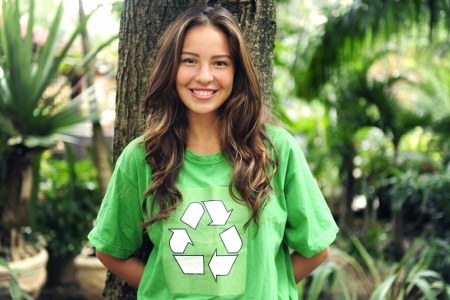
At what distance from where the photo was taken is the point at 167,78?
1.83 metres

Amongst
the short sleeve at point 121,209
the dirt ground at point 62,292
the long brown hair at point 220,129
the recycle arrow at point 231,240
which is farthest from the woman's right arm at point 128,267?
the dirt ground at point 62,292

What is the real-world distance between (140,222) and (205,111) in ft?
1.18

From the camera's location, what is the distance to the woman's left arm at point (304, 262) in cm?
195

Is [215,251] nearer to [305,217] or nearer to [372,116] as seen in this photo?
[305,217]

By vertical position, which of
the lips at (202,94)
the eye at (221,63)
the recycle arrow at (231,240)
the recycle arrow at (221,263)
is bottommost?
the recycle arrow at (221,263)

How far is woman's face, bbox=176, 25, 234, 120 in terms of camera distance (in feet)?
5.81

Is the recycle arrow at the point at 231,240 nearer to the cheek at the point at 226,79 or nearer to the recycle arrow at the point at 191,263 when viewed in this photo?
the recycle arrow at the point at 191,263

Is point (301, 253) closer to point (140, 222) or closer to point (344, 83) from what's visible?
point (140, 222)

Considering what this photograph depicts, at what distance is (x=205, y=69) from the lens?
1768 mm

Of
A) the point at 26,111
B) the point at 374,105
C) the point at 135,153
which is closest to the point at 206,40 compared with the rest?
the point at 135,153

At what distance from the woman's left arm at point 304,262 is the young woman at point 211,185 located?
0.04 meters

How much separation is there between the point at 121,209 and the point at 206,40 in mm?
525

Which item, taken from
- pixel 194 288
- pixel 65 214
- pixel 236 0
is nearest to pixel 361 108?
pixel 65 214

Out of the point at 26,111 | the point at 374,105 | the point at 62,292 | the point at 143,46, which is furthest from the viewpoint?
the point at 374,105
